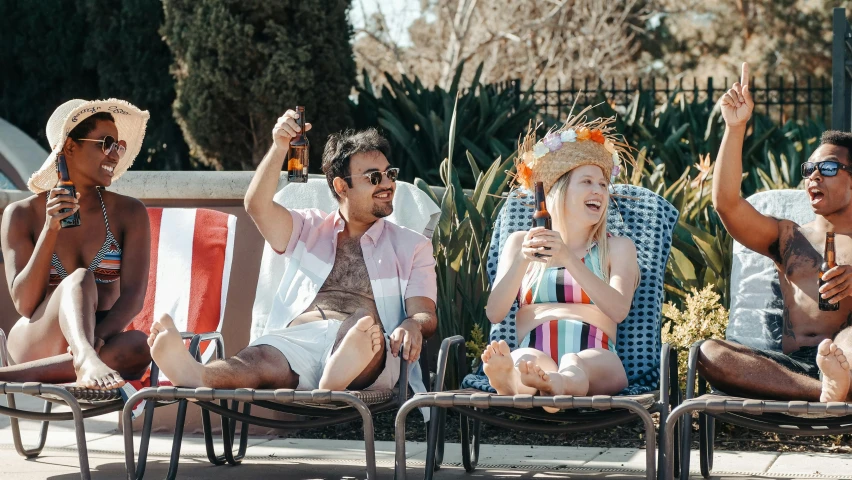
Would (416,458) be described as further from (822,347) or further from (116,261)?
(822,347)

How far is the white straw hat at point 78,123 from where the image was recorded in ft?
15.6

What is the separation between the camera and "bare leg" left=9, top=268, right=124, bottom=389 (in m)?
4.14

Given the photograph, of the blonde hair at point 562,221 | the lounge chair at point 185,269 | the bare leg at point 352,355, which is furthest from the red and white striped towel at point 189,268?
the blonde hair at point 562,221

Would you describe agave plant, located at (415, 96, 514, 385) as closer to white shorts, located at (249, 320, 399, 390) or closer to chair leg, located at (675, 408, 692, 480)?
white shorts, located at (249, 320, 399, 390)

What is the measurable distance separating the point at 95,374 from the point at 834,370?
2583 millimetres

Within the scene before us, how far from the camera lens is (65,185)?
456cm

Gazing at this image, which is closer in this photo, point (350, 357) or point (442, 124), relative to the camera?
point (350, 357)

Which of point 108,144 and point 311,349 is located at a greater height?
point 108,144

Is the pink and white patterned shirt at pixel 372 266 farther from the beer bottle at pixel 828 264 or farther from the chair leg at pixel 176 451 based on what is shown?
the beer bottle at pixel 828 264

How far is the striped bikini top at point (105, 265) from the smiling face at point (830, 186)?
289cm

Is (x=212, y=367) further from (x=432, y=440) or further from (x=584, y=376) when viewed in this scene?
(x=584, y=376)

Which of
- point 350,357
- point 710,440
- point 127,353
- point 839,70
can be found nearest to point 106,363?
point 127,353

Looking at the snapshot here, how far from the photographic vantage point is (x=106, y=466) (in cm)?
491

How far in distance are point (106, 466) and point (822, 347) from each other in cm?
304
